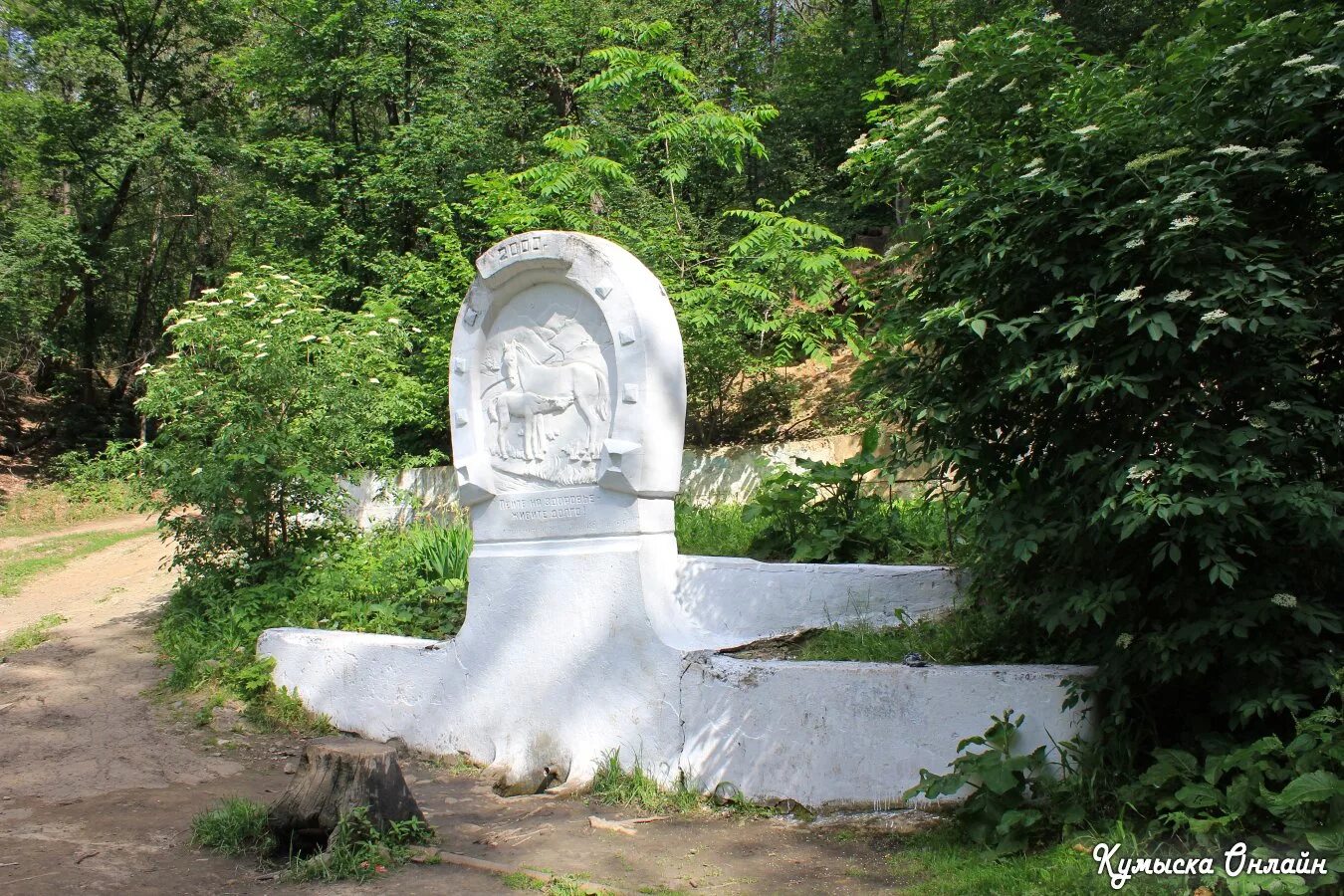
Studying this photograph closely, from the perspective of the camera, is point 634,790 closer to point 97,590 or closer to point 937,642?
point 937,642

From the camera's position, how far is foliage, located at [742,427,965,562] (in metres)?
7.20

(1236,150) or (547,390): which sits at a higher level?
(1236,150)

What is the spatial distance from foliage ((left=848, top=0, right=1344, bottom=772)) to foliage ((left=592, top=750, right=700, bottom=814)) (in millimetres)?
2017

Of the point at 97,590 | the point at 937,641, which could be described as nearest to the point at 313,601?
the point at 97,590

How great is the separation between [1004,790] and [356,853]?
2818 millimetres

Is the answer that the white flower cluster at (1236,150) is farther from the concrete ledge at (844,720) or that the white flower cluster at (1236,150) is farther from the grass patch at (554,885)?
the grass patch at (554,885)

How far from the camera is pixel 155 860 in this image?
15.4 ft

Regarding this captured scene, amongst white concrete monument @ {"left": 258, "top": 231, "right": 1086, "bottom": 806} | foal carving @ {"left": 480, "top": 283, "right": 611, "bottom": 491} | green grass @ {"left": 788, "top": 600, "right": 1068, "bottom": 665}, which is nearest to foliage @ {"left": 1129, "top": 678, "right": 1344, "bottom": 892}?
green grass @ {"left": 788, "top": 600, "right": 1068, "bottom": 665}

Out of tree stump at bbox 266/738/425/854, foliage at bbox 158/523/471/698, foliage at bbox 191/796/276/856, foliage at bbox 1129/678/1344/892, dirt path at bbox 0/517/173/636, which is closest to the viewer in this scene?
foliage at bbox 1129/678/1344/892

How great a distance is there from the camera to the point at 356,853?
454 centimetres

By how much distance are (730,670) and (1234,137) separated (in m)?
3.41

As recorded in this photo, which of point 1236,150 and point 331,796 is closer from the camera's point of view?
point 1236,150

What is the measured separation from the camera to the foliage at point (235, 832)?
15.8 feet

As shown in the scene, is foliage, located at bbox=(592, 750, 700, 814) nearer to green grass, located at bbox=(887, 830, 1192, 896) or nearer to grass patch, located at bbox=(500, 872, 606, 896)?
grass patch, located at bbox=(500, 872, 606, 896)
